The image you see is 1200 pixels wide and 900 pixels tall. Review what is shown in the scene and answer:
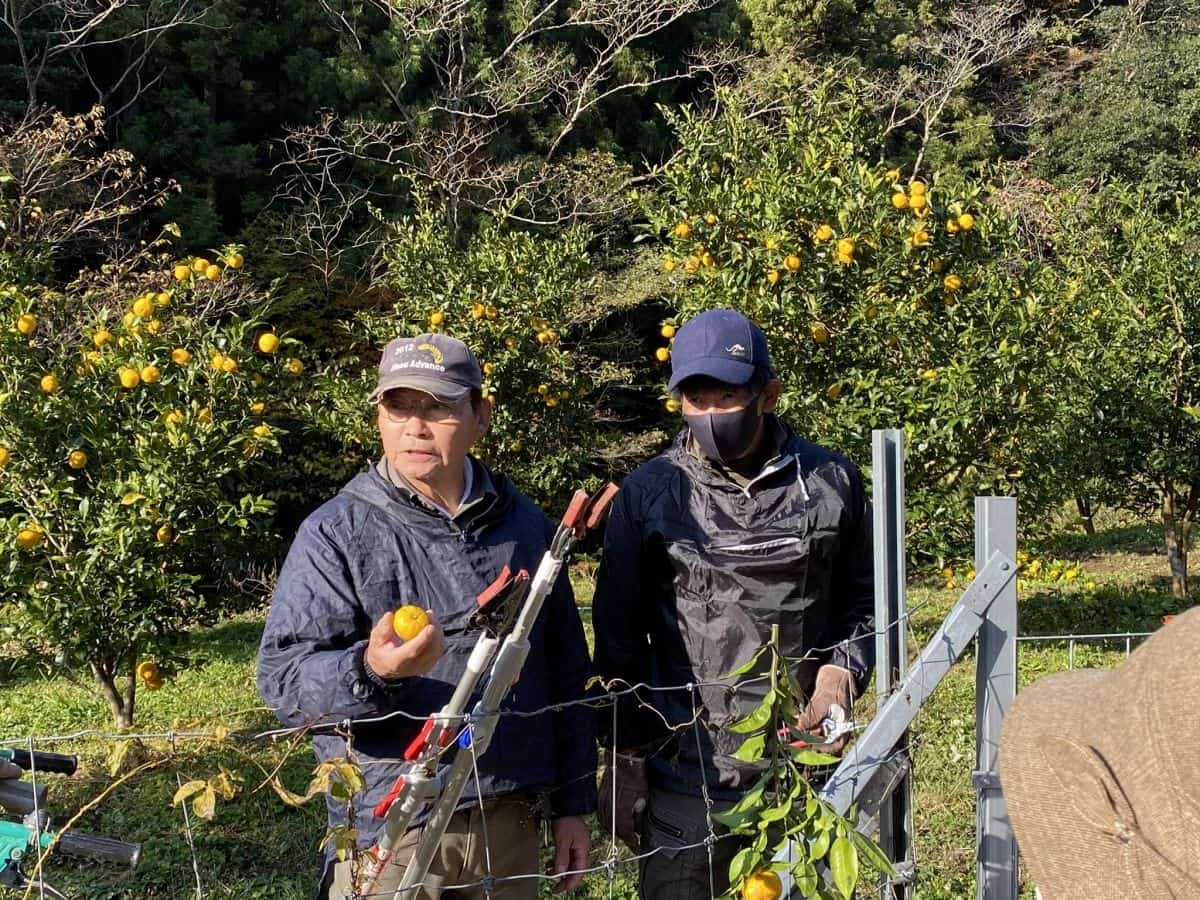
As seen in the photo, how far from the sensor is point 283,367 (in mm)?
5637

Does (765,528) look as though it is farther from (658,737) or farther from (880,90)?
(880,90)

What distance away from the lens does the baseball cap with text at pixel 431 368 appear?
2049mm

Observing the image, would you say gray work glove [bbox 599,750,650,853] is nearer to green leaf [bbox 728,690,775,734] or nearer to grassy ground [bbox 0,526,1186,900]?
grassy ground [bbox 0,526,1186,900]

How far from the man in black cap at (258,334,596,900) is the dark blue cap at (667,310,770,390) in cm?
45

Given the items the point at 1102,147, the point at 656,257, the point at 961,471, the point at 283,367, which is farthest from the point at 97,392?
the point at 1102,147

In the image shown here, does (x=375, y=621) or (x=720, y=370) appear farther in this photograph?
(x=720, y=370)

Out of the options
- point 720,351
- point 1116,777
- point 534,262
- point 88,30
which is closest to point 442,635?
point 720,351

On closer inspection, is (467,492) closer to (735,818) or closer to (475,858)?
(475,858)

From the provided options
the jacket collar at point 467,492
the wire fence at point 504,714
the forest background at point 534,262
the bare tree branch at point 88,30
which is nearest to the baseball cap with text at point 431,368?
the jacket collar at point 467,492

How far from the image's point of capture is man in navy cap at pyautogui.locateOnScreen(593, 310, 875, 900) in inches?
89.0

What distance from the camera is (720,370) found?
2326mm

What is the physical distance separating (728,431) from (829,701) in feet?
1.91

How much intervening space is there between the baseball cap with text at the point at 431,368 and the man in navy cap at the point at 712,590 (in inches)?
18.7

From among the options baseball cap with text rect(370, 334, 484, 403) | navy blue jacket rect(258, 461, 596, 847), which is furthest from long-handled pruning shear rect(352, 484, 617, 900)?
baseball cap with text rect(370, 334, 484, 403)
